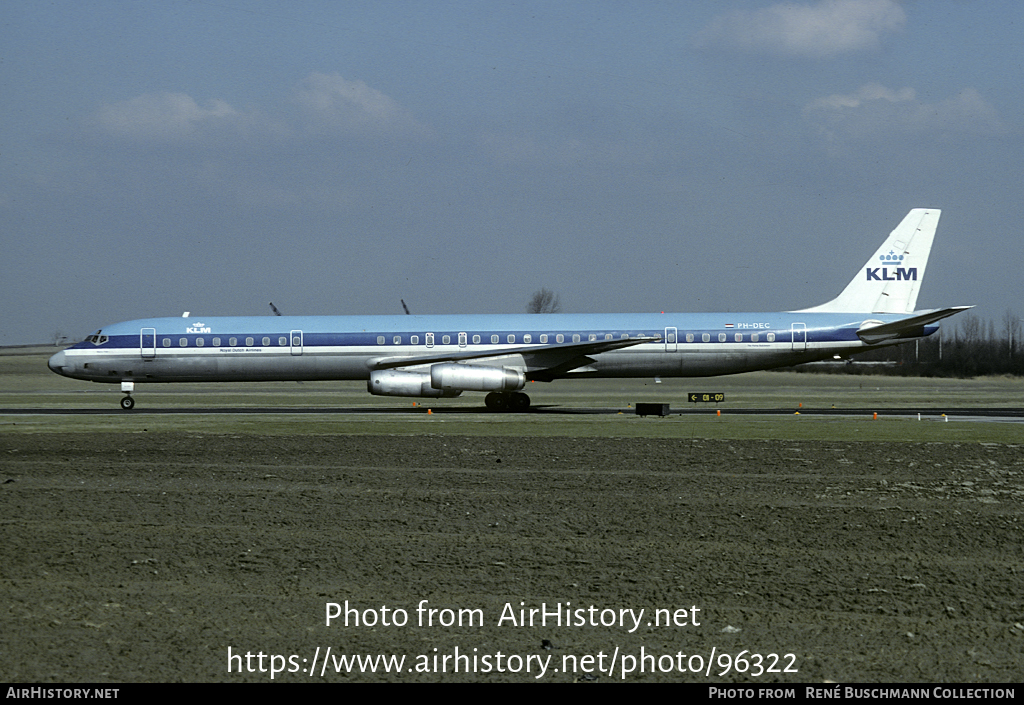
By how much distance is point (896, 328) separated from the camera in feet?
116

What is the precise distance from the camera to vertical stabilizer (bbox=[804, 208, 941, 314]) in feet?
124

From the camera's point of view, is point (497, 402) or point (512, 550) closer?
point (512, 550)

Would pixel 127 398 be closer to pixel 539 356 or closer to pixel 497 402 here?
pixel 497 402

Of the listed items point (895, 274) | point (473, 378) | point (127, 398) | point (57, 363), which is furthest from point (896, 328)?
point (57, 363)

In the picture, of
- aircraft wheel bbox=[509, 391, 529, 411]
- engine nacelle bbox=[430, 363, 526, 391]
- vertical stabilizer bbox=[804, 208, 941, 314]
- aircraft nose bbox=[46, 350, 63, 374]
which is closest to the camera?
engine nacelle bbox=[430, 363, 526, 391]

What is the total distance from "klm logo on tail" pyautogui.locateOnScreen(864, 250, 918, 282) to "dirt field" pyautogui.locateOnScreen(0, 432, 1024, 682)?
22156 mm

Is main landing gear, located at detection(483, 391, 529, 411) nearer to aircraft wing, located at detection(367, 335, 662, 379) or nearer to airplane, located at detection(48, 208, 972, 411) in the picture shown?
airplane, located at detection(48, 208, 972, 411)

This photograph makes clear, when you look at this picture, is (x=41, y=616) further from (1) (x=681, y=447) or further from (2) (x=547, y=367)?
(2) (x=547, y=367)

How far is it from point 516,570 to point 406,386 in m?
23.7

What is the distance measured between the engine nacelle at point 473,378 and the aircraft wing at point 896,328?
13.3 metres

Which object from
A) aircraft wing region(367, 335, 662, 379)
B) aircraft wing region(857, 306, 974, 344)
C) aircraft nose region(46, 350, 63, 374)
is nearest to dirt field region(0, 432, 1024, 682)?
aircraft wing region(367, 335, 662, 379)

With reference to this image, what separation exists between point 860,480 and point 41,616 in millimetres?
11864

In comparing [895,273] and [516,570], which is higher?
[895,273]
